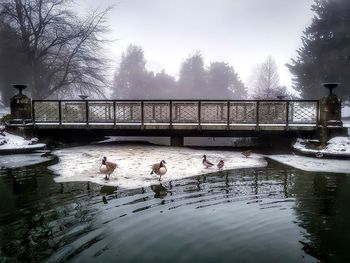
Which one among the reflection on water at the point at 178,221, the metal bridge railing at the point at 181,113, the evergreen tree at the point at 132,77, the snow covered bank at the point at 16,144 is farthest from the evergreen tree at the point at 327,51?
the evergreen tree at the point at 132,77

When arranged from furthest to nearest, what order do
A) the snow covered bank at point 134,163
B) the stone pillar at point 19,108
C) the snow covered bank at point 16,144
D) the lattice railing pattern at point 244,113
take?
the lattice railing pattern at point 244,113 < the stone pillar at point 19,108 < the snow covered bank at point 16,144 < the snow covered bank at point 134,163

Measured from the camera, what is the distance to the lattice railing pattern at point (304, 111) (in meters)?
18.0

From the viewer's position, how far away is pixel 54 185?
9.32 meters

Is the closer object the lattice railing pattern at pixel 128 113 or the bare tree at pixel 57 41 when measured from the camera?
the lattice railing pattern at pixel 128 113

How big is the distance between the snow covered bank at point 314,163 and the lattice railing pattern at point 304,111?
3926mm

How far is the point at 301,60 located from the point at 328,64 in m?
3.48

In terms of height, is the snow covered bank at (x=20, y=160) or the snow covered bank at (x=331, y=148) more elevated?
the snow covered bank at (x=331, y=148)

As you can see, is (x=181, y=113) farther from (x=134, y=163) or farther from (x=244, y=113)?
(x=134, y=163)

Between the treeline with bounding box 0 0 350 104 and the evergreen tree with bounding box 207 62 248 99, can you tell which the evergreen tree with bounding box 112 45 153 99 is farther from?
the treeline with bounding box 0 0 350 104

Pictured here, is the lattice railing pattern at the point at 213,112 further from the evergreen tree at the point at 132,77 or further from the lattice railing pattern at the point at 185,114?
the evergreen tree at the point at 132,77

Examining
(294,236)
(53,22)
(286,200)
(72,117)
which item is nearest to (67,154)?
(72,117)

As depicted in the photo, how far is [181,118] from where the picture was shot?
1900 cm

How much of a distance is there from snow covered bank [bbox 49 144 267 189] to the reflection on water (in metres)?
0.79

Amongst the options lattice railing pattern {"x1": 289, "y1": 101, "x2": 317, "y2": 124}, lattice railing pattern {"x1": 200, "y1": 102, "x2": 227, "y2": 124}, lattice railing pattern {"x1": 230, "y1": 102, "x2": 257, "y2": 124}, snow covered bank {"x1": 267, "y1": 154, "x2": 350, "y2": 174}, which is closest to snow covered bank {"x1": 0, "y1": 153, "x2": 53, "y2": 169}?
lattice railing pattern {"x1": 200, "y1": 102, "x2": 227, "y2": 124}
